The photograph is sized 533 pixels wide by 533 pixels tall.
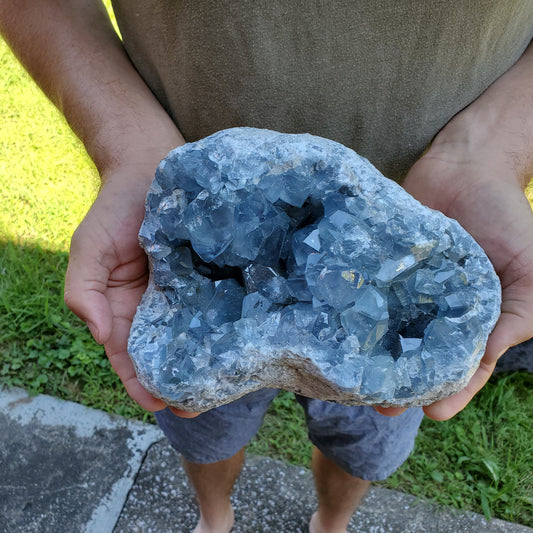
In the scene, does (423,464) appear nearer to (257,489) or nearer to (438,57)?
(257,489)

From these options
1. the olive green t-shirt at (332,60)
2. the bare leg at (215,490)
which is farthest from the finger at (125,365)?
the bare leg at (215,490)

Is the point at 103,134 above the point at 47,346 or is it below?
above

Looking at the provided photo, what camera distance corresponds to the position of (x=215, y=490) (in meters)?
2.04

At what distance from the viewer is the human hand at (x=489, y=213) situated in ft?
4.35

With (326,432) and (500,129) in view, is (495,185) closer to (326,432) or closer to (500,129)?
(500,129)

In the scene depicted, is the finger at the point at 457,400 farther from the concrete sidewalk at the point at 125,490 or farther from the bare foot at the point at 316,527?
the concrete sidewalk at the point at 125,490

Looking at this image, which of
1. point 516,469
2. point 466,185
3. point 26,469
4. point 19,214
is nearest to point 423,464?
point 516,469

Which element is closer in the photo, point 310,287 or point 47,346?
point 310,287

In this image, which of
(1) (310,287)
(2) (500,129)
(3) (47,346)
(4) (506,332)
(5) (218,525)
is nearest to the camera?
(1) (310,287)

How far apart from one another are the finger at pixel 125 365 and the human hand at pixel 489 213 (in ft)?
A: 2.06

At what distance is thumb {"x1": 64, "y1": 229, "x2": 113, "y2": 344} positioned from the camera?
1.31 meters

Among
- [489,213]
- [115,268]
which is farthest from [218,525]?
[489,213]

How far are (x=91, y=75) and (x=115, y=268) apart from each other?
60 cm

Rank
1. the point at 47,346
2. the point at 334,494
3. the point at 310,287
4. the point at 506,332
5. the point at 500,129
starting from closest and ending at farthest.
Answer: the point at 310,287, the point at 506,332, the point at 500,129, the point at 334,494, the point at 47,346
